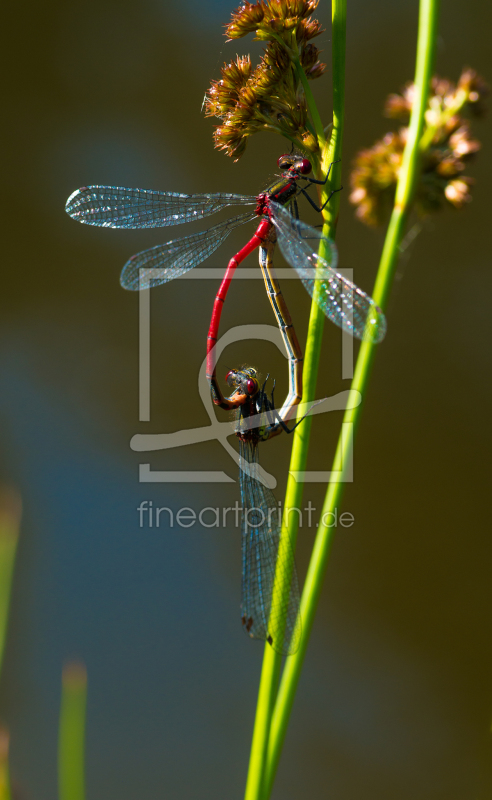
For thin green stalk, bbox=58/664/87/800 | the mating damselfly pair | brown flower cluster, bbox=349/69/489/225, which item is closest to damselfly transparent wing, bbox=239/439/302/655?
the mating damselfly pair

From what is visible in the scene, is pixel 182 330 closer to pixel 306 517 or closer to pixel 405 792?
pixel 306 517

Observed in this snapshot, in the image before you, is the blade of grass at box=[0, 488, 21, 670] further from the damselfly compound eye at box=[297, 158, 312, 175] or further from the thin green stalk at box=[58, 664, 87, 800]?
the damselfly compound eye at box=[297, 158, 312, 175]

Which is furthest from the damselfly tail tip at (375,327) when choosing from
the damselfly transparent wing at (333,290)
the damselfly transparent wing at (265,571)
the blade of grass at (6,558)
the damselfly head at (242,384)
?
the blade of grass at (6,558)

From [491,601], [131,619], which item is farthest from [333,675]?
[131,619]

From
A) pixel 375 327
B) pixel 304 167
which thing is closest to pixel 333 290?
pixel 375 327

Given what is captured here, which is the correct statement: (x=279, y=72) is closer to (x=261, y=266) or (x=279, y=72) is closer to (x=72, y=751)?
(x=261, y=266)

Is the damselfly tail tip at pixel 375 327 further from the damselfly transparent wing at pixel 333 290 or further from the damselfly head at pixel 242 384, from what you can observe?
the damselfly head at pixel 242 384
